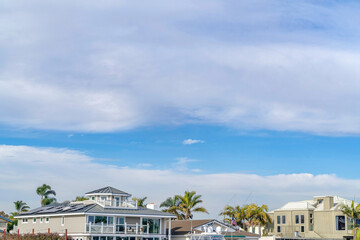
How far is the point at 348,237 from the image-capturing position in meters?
74.1

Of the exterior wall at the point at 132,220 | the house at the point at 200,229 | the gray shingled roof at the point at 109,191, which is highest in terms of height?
the gray shingled roof at the point at 109,191

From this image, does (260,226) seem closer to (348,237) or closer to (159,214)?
(348,237)

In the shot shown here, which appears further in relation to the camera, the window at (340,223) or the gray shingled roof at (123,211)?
the window at (340,223)

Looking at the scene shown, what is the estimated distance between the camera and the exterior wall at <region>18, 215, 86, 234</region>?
5234 cm

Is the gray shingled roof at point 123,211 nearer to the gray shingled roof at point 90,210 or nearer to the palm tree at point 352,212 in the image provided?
the gray shingled roof at point 90,210

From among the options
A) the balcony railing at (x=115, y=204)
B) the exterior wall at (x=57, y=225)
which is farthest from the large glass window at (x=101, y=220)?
the balcony railing at (x=115, y=204)

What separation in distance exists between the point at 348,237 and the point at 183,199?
25694 mm

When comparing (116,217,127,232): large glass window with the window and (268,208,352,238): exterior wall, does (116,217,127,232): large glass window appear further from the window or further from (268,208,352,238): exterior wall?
the window

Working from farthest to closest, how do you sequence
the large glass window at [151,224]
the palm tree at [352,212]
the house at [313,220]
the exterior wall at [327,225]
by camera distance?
the house at [313,220] < the exterior wall at [327,225] < the palm tree at [352,212] < the large glass window at [151,224]

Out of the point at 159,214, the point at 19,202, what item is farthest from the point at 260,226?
the point at 19,202

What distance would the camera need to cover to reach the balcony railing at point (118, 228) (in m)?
52.0

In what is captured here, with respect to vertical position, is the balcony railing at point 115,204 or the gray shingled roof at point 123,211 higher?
the balcony railing at point 115,204

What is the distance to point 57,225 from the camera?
182 ft

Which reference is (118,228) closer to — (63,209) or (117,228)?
(117,228)
